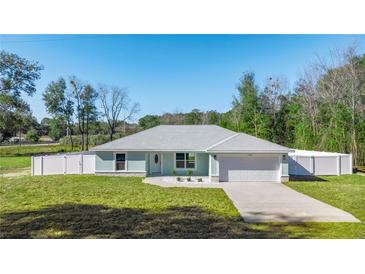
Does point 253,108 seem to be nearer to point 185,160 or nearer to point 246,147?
point 185,160

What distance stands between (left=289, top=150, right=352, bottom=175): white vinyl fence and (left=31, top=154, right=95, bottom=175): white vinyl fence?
1297cm

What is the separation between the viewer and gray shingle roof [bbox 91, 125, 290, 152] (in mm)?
12312

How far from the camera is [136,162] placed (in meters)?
13.9

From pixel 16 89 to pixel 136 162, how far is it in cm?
1809

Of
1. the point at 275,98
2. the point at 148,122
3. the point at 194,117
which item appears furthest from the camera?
the point at 194,117

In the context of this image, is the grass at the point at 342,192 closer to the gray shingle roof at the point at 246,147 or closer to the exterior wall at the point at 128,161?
the gray shingle roof at the point at 246,147

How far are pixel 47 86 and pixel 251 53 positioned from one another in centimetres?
2889

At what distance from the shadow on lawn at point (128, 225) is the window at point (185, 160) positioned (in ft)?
23.8

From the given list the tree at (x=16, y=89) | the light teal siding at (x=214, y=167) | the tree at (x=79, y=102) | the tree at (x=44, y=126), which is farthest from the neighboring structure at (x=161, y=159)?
the tree at (x=44, y=126)

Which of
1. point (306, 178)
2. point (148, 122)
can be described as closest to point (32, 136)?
point (148, 122)

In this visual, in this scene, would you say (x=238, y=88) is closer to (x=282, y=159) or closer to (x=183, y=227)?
(x=282, y=159)
